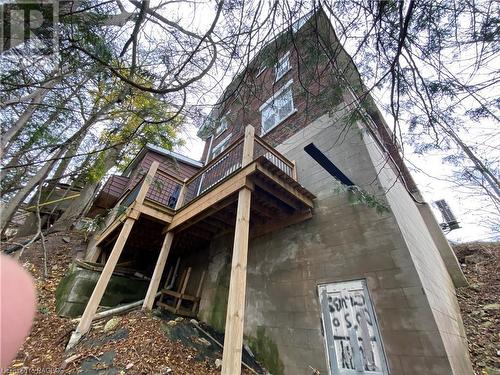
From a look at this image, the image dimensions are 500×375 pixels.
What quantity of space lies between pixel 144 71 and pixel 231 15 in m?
1.18

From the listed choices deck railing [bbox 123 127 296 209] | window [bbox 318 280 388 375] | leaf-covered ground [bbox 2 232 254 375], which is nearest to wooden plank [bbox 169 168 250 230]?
deck railing [bbox 123 127 296 209]

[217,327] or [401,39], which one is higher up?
[401,39]

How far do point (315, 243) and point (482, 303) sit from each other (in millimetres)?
3992

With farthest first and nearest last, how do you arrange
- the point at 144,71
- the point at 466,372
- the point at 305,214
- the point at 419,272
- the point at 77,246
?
the point at 77,246
the point at 305,214
the point at 419,272
the point at 466,372
the point at 144,71

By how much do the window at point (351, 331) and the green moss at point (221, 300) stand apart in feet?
7.99

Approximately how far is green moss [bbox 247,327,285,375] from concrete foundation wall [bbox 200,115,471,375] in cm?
1

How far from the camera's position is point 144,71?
2.72m

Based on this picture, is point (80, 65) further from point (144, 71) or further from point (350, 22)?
point (350, 22)

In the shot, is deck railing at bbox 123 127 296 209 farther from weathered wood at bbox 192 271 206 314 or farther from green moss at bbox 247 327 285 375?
green moss at bbox 247 327 285 375

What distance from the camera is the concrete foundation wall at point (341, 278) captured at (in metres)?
2.97

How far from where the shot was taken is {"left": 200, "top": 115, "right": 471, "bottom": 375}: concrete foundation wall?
117 inches

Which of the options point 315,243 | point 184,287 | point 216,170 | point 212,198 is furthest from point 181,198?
point 315,243

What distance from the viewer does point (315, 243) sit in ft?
14.5

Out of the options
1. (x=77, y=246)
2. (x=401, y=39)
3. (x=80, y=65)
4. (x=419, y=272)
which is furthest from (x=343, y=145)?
(x=77, y=246)
